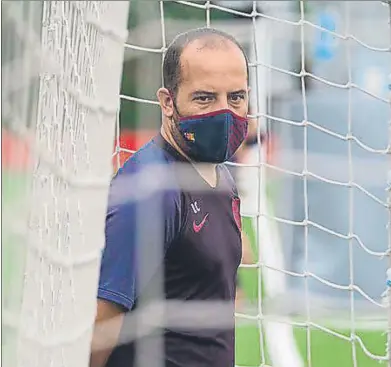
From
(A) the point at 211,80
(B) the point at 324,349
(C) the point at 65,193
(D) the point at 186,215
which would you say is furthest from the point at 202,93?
(B) the point at 324,349

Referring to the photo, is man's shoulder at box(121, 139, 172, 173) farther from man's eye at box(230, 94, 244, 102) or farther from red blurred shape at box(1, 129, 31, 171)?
red blurred shape at box(1, 129, 31, 171)

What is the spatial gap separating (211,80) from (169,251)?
0.61 feet

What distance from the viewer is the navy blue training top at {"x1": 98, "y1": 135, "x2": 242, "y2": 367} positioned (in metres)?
0.95

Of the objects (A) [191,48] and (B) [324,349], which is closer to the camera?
(A) [191,48]

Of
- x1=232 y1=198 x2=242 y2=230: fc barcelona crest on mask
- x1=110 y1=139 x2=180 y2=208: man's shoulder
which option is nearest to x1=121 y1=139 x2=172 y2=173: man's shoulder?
x1=110 y1=139 x2=180 y2=208: man's shoulder

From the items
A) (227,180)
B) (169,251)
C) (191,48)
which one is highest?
(191,48)

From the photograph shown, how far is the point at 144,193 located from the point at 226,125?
0.12 m

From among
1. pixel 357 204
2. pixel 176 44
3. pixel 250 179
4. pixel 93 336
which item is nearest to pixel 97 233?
pixel 93 336

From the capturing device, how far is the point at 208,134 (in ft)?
3.34

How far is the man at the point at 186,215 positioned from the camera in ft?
3.12

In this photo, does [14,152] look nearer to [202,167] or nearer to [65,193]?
[65,193]

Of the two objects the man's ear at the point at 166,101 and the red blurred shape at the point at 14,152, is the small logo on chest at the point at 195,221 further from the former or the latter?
the red blurred shape at the point at 14,152

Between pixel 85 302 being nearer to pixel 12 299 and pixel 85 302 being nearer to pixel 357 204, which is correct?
pixel 12 299

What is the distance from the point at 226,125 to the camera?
1.02 m
